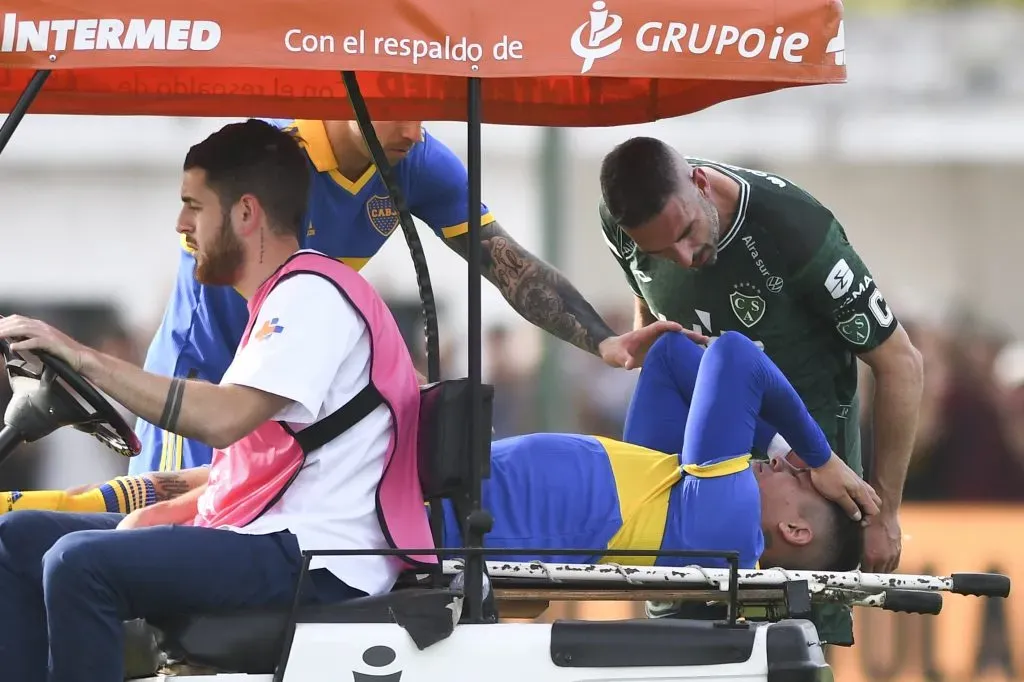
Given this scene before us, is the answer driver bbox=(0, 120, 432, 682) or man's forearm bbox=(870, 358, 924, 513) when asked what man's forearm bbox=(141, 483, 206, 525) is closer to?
driver bbox=(0, 120, 432, 682)

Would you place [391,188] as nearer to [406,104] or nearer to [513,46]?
[406,104]

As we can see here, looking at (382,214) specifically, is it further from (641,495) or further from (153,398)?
(153,398)

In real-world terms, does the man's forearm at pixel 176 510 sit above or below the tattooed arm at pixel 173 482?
below

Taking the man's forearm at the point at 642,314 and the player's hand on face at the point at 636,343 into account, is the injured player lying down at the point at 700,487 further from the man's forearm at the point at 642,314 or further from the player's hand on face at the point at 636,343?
the man's forearm at the point at 642,314

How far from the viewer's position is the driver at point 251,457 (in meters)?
3.66

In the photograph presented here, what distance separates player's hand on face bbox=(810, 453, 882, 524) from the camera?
4.78 m

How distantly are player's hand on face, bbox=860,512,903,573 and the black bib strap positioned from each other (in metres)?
1.70

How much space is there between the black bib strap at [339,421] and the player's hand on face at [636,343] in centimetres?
113

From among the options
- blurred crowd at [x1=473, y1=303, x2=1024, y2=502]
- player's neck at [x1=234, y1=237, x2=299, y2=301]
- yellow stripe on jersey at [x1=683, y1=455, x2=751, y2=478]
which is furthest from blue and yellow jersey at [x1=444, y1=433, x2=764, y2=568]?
blurred crowd at [x1=473, y1=303, x2=1024, y2=502]

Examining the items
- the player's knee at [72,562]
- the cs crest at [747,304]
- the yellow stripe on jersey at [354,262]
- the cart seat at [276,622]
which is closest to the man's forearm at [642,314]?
the cs crest at [747,304]

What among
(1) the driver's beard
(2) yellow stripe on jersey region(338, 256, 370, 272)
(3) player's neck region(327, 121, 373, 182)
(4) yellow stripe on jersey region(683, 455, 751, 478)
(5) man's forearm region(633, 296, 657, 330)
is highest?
(3) player's neck region(327, 121, 373, 182)

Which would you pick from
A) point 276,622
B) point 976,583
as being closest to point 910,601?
point 976,583

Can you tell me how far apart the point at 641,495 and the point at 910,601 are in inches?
31.2

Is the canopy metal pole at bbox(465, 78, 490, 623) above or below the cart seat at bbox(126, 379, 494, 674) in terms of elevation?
above
